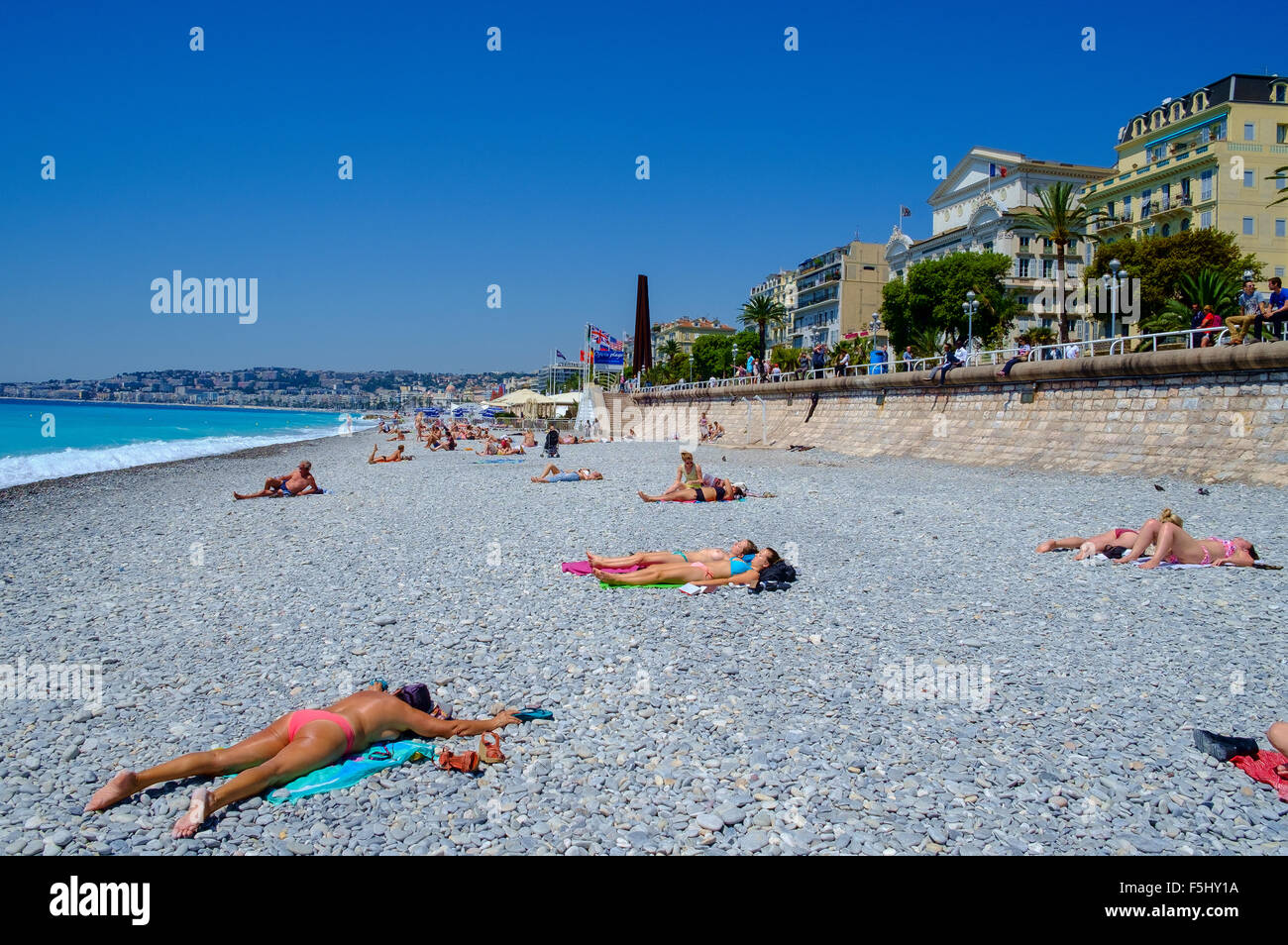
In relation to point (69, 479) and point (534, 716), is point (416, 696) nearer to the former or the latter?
point (534, 716)

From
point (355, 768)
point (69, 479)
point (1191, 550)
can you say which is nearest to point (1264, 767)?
point (355, 768)

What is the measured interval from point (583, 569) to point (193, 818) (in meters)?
5.18

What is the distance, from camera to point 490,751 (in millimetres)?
4141

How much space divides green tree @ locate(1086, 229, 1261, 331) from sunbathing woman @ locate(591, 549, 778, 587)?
3626 centimetres

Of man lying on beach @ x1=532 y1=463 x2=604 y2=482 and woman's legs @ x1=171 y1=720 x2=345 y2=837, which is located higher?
man lying on beach @ x1=532 y1=463 x2=604 y2=482

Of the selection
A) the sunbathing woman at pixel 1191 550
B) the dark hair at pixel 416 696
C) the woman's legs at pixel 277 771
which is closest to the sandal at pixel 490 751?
the dark hair at pixel 416 696

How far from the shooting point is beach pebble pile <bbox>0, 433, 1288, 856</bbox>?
3.52 m

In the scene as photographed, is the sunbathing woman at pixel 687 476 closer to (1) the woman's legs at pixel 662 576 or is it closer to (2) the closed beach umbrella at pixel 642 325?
(1) the woman's legs at pixel 662 576

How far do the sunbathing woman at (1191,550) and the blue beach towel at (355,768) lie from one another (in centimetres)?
762

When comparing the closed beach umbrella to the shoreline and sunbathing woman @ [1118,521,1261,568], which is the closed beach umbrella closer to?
the shoreline

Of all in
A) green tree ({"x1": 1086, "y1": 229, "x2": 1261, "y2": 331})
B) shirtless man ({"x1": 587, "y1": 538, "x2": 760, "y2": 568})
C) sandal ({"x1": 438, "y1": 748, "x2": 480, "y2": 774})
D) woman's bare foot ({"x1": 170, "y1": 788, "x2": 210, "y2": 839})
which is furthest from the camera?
green tree ({"x1": 1086, "y1": 229, "x2": 1261, "y2": 331})

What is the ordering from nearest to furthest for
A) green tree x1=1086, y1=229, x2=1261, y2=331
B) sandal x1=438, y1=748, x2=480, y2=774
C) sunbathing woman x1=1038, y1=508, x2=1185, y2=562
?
sandal x1=438, y1=748, x2=480, y2=774 → sunbathing woman x1=1038, y1=508, x2=1185, y2=562 → green tree x1=1086, y1=229, x2=1261, y2=331

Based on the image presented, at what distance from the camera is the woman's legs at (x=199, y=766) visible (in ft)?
11.9

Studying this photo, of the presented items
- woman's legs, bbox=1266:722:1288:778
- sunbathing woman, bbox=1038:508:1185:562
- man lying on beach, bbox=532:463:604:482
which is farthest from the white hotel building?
woman's legs, bbox=1266:722:1288:778
